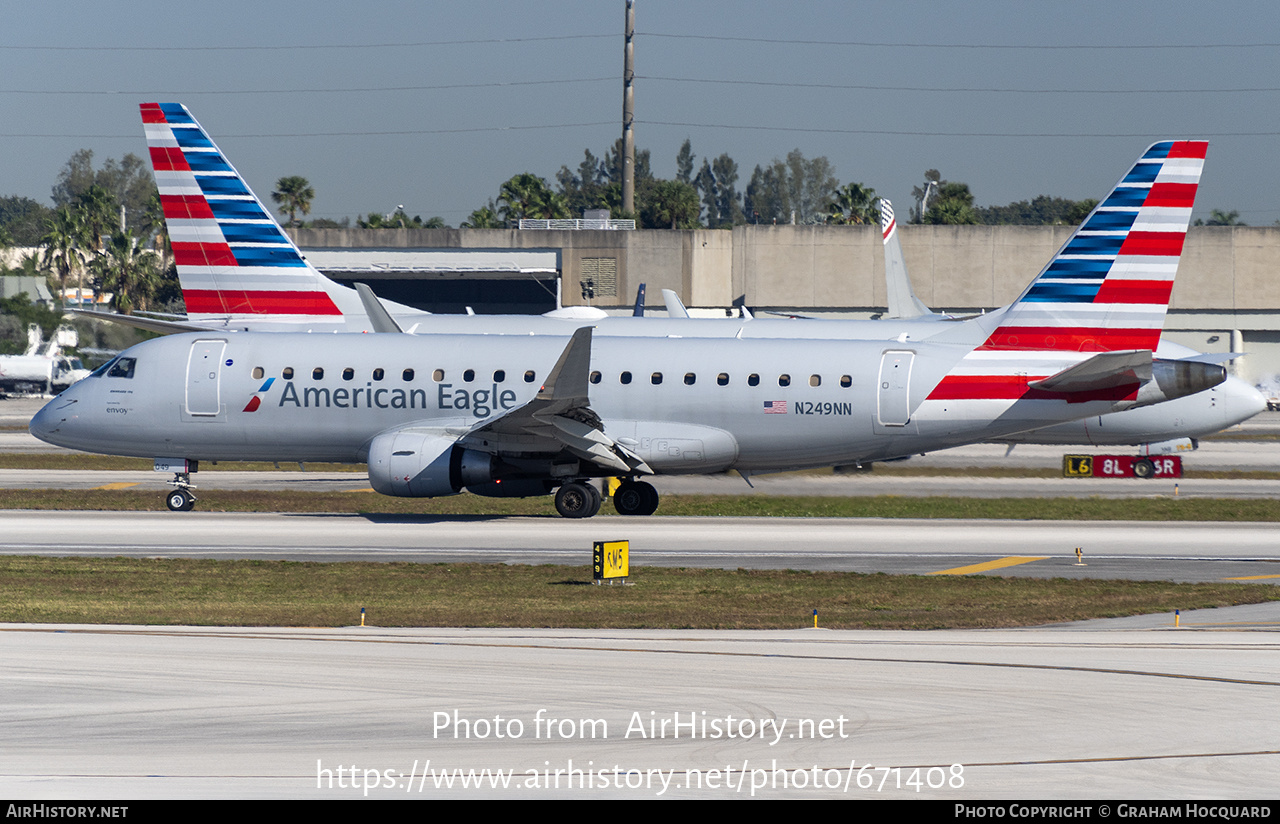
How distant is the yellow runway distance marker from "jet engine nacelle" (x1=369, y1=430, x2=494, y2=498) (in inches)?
428

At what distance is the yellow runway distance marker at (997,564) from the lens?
77.6ft

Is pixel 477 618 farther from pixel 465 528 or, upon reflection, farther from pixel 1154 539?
pixel 1154 539

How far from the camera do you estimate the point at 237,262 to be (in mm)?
38156

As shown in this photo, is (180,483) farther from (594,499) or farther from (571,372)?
(571,372)

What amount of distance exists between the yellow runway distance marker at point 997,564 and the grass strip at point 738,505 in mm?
6801

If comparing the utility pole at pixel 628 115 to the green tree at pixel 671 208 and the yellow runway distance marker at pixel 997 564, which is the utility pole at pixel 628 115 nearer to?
the green tree at pixel 671 208

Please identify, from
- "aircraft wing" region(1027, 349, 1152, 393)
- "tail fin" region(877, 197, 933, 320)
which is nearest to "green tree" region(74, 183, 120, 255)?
"tail fin" region(877, 197, 933, 320)

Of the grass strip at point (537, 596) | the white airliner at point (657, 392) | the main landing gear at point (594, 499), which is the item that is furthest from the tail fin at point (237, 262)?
the grass strip at point (537, 596)

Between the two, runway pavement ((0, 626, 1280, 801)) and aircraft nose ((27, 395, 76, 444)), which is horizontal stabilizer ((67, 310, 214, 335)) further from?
runway pavement ((0, 626, 1280, 801))

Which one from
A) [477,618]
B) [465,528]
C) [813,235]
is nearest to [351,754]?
[477,618]

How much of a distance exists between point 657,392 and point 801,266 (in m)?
60.9
